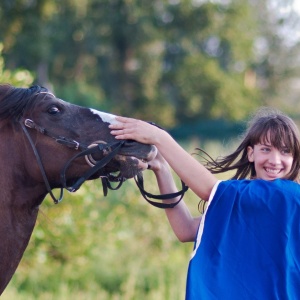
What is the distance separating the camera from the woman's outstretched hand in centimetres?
323

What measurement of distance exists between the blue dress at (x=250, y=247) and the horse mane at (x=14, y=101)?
1.02 metres

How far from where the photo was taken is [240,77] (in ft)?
130

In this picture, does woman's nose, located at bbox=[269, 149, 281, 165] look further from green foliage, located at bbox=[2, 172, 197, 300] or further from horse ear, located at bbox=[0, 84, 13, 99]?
green foliage, located at bbox=[2, 172, 197, 300]

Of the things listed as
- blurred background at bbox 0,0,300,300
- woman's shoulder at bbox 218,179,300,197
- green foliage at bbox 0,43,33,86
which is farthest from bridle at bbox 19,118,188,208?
blurred background at bbox 0,0,300,300

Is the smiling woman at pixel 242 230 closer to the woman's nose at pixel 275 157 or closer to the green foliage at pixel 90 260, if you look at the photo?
the woman's nose at pixel 275 157

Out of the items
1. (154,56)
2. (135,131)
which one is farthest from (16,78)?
(154,56)

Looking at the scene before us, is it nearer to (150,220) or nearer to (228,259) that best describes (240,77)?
(150,220)

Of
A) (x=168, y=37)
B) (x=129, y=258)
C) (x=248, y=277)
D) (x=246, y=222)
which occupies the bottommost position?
(x=129, y=258)

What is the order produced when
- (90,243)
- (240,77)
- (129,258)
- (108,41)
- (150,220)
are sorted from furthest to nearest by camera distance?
1. (240,77)
2. (108,41)
3. (150,220)
4. (129,258)
5. (90,243)

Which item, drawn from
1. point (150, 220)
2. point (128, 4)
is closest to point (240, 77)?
point (128, 4)

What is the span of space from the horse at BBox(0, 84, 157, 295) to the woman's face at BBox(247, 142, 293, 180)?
620 millimetres

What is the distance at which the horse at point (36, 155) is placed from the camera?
3.46m

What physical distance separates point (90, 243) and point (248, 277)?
640 centimetres

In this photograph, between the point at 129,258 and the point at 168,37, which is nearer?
the point at 129,258
